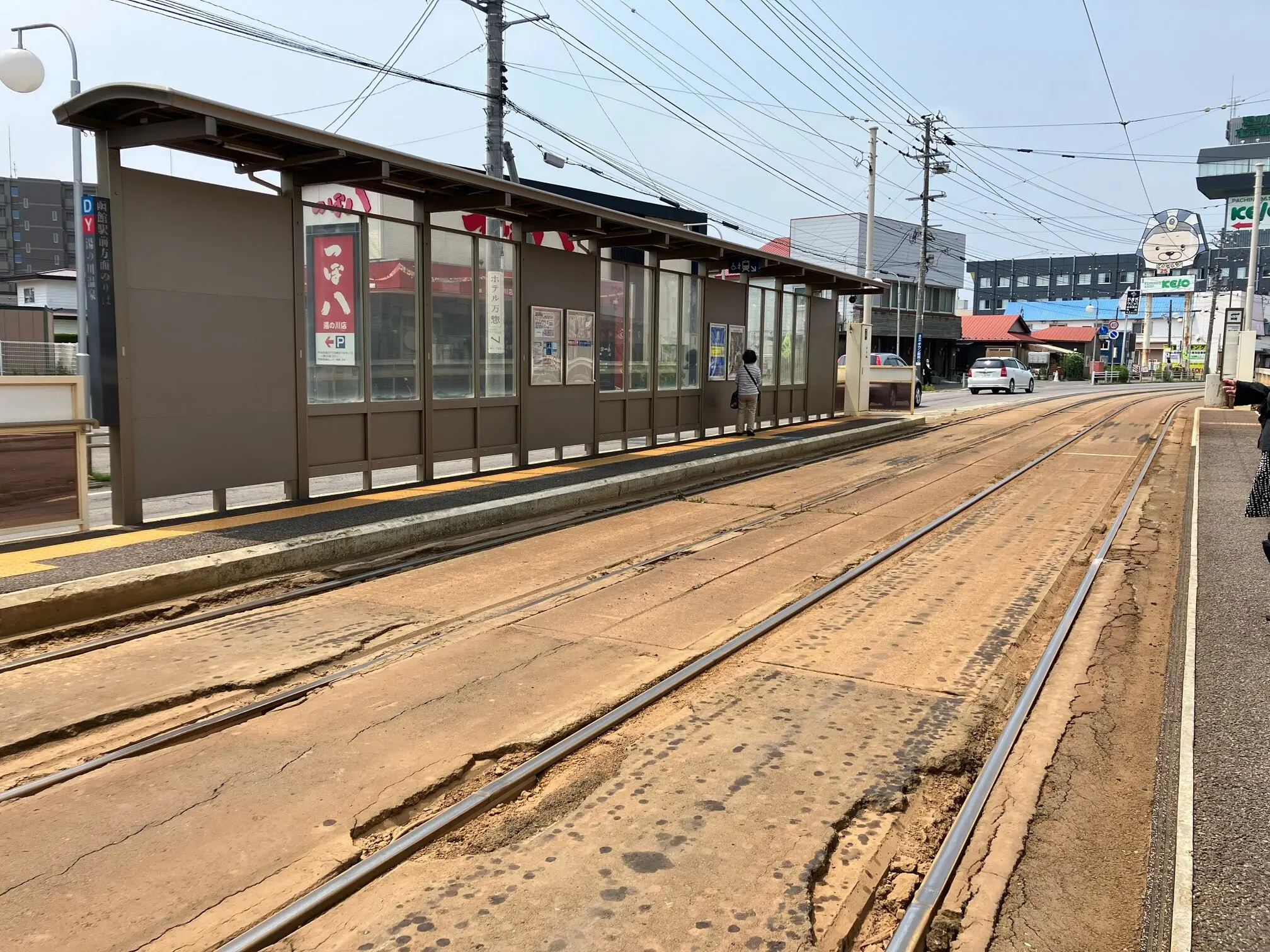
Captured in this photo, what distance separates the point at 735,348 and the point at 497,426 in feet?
25.0

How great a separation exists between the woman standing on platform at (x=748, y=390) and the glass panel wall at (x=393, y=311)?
8.57 metres

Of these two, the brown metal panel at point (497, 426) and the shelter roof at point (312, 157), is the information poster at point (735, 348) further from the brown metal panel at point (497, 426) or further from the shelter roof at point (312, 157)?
the brown metal panel at point (497, 426)

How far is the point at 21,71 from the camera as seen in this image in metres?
15.7

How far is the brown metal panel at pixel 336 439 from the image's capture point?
1132cm

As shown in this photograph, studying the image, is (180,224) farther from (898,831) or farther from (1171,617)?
(1171,617)

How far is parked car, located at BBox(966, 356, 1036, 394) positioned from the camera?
47.8m

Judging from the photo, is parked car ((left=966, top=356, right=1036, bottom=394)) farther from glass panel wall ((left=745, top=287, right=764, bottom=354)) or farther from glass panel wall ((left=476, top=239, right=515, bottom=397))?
glass panel wall ((left=476, top=239, right=515, bottom=397))

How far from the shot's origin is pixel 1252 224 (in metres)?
37.0

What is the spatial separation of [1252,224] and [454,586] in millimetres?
38695

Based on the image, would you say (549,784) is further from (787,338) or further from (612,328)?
(787,338)

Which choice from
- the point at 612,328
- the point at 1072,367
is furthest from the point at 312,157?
the point at 1072,367

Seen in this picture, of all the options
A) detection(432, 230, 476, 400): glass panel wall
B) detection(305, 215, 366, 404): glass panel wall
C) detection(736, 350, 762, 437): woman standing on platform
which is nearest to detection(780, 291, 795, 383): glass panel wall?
detection(736, 350, 762, 437): woman standing on platform

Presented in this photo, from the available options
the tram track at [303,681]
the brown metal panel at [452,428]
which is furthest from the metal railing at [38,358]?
the tram track at [303,681]

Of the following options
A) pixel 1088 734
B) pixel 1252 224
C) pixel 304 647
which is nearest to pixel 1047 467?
pixel 1088 734
